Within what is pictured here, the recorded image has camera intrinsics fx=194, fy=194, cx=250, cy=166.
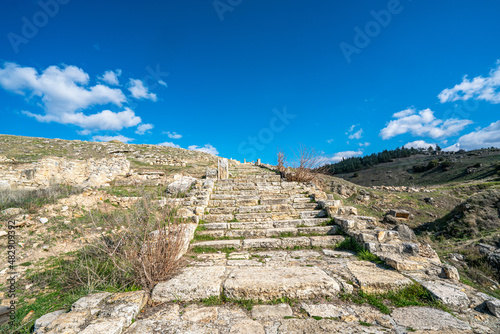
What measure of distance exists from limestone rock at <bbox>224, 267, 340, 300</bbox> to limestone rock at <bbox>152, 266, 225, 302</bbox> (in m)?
0.17

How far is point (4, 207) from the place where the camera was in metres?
5.50

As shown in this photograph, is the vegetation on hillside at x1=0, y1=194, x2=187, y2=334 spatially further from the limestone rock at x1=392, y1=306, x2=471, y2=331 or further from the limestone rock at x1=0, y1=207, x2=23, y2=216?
the limestone rock at x1=0, y1=207, x2=23, y2=216

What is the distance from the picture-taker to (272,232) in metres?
4.51

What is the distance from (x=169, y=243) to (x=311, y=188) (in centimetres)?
572

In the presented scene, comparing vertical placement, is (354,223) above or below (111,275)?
above

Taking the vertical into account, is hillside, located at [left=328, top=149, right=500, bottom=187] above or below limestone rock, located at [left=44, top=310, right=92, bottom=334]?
above

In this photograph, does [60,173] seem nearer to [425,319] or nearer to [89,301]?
[89,301]

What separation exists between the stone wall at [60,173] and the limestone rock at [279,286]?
8.99 m

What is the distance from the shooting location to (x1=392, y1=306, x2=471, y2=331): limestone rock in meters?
1.86

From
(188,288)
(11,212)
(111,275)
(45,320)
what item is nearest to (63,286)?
(111,275)

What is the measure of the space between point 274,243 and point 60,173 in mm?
11048

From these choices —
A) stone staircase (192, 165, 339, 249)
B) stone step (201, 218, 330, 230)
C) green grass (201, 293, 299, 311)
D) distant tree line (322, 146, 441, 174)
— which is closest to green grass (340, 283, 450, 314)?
green grass (201, 293, 299, 311)

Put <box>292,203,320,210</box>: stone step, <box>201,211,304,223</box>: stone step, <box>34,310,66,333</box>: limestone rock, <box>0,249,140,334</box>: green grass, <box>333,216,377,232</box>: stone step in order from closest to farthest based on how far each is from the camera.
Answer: <box>34,310,66,333</box>: limestone rock → <box>0,249,140,334</box>: green grass → <box>333,216,377,232</box>: stone step → <box>201,211,304,223</box>: stone step → <box>292,203,320,210</box>: stone step

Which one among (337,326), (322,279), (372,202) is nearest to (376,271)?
(322,279)
